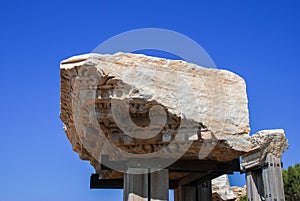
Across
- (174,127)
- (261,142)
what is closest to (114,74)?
(174,127)

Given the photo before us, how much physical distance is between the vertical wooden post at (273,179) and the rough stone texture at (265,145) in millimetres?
120

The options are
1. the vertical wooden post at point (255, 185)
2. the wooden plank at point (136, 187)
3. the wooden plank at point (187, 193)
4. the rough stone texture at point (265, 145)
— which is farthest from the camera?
the wooden plank at point (187, 193)

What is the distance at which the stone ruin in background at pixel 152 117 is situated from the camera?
4590 mm

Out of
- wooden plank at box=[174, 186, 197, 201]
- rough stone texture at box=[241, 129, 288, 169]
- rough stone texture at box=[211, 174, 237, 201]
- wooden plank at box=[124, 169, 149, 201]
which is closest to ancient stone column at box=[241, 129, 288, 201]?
rough stone texture at box=[241, 129, 288, 169]

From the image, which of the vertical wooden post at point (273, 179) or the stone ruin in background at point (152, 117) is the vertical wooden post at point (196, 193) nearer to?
the stone ruin in background at point (152, 117)

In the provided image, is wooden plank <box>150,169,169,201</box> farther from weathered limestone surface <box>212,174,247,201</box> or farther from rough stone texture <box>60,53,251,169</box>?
weathered limestone surface <box>212,174,247,201</box>

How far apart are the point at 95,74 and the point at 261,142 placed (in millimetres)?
3355

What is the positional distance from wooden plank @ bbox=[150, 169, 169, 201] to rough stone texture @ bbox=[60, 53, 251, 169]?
1.57 feet

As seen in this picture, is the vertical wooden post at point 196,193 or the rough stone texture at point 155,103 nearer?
the rough stone texture at point 155,103

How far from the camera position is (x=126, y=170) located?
5.64 metres

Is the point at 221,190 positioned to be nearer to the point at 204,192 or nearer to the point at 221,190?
the point at 221,190

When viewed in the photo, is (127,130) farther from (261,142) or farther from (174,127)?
(261,142)

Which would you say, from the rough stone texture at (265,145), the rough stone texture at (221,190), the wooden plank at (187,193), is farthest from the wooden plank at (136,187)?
the rough stone texture at (221,190)

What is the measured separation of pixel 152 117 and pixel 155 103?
0.31m
